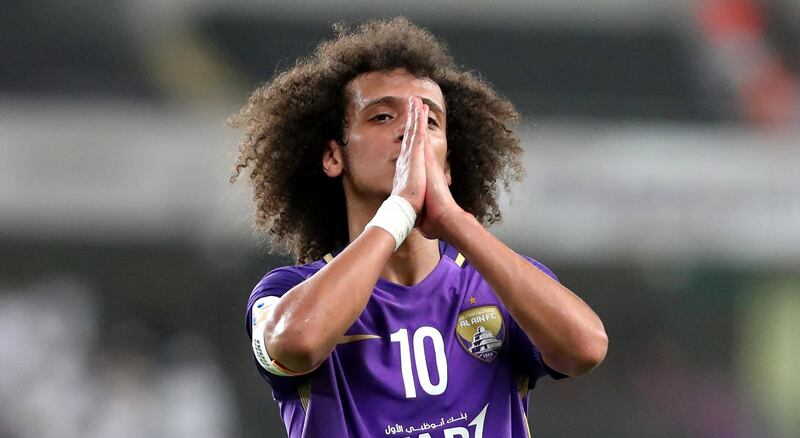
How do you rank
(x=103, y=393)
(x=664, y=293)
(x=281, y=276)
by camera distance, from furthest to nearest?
(x=664, y=293) < (x=103, y=393) < (x=281, y=276)

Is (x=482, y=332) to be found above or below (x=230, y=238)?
below

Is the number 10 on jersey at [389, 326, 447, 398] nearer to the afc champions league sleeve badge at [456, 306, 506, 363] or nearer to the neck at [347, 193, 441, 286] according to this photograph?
the afc champions league sleeve badge at [456, 306, 506, 363]

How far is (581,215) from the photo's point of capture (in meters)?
11.7

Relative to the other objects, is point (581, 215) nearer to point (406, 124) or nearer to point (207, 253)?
point (207, 253)

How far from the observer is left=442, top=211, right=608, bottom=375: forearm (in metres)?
2.82

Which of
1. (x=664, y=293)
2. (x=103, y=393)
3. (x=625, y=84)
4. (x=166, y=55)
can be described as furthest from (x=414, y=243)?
(x=625, y=84)

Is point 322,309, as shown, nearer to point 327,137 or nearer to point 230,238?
point 327,137

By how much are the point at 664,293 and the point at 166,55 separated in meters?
5.80

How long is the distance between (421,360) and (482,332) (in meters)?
0.20

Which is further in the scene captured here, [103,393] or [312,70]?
[103,393]

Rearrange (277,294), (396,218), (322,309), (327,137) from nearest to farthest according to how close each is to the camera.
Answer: (322,309) < (396,218) < (277,294) < (327,137)

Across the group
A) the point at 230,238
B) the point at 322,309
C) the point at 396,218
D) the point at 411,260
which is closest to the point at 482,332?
the point at 411,260

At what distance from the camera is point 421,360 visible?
299cm

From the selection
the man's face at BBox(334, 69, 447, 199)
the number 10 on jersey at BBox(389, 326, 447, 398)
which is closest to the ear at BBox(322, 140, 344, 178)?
the man's face at BBox(334, 69, 447, 199)
